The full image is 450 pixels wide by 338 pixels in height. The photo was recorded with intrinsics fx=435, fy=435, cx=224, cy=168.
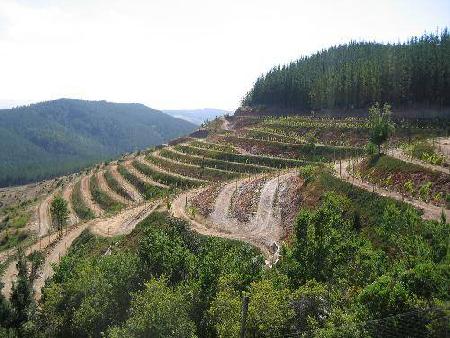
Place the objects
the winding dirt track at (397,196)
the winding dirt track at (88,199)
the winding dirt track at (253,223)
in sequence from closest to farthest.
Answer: the winding dirt track at (397,196)
the winding dirt track at (253,223)
the winding dirt track at (88,199)

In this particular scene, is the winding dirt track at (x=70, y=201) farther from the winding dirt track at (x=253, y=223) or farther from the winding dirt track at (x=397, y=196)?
the winding dirt track at (x=397, y=196)

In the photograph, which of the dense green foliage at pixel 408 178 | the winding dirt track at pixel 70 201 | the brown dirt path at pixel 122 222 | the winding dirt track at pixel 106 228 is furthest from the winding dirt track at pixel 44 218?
the dense green foliage at pixel 408 178

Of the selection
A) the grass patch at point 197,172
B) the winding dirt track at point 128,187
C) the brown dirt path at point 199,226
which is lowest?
the winding dirt track at point 128,187

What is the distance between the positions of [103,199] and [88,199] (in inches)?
405

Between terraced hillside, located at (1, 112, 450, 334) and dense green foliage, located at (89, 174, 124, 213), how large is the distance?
402 mm

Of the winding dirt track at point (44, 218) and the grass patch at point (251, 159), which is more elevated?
the grass patch at point (251, 159)

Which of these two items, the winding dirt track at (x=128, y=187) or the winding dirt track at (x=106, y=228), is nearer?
the winding dirt track at (x=106, y=228)

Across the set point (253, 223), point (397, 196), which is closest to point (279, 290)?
point (397, 196)

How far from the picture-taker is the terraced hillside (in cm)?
6550

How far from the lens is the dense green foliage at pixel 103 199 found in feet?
374

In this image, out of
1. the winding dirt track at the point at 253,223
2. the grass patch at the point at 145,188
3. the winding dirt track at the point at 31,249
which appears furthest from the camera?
the grass patch at the point at 145,188

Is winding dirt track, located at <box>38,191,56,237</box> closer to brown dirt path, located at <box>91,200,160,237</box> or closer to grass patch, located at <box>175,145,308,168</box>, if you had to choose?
brown dirt path, located at <box>91,200,160,237</box>

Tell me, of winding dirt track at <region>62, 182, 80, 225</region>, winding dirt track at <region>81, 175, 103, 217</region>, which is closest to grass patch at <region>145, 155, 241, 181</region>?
winding dirt track at <region>81, 175, 103, 217</region>

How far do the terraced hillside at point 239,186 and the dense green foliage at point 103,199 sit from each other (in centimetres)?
40
